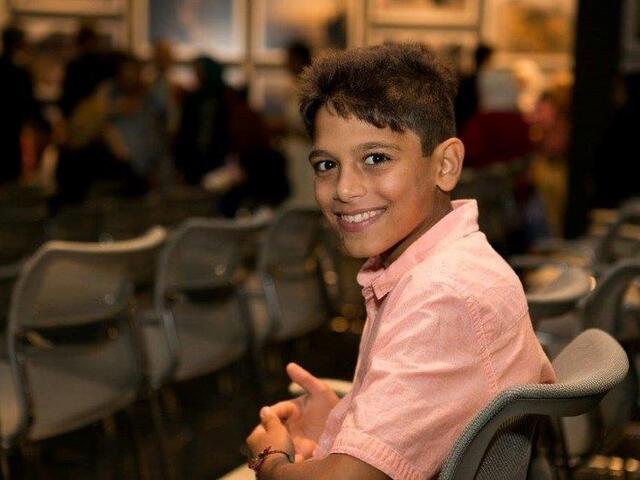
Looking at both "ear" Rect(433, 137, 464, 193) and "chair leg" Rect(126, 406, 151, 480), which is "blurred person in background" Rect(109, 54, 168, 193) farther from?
"ear" Rect(433, 137, 464, 193)

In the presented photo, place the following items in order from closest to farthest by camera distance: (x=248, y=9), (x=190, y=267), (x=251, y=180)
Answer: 1. (x=190, y=267)
2. (x=251, y=180)
3. (x=248, y=9)

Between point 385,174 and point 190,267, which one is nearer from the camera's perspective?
point 385,174

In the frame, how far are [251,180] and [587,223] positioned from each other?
3.30 m

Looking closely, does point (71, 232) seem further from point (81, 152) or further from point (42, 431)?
point (42, 431)

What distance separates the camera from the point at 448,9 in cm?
1176

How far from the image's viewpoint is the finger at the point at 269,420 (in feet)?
6.27

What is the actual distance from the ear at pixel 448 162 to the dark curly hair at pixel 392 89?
0.01 meters

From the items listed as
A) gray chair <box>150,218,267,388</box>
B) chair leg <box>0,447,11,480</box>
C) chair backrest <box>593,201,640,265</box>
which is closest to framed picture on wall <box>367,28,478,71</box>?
chair backrest <box>593,201,640,265</box>

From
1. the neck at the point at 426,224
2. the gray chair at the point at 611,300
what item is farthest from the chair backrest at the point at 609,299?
the neck at the point at 426,224

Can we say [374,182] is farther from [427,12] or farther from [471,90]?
[427,12]

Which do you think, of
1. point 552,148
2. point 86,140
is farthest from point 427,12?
point 86,140

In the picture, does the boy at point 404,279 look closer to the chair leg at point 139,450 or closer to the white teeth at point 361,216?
the white teeth at point 361,216

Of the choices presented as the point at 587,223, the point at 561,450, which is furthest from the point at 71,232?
the point at 587,223

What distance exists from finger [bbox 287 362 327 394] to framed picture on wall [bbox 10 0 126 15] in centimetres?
942
